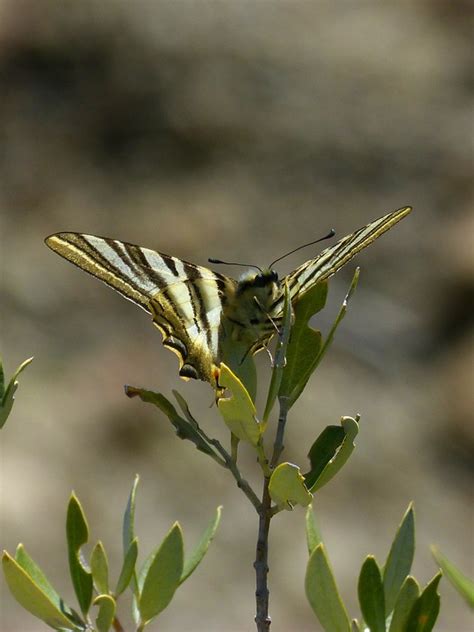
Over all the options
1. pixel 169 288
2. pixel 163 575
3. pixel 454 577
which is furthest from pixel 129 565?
pixel 169 288

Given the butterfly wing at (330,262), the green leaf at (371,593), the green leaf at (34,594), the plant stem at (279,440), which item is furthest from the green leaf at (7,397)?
the butterfly wing at (330,262)

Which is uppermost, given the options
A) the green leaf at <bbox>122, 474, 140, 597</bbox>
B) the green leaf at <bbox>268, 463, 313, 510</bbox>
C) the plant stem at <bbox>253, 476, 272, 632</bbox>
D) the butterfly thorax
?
the butterfly thorax

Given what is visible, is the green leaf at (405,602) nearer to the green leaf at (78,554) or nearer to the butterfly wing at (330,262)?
the green leaf at (78,554)

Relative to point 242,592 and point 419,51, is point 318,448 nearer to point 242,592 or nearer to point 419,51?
point 242,592

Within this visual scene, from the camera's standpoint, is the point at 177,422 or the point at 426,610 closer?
the point at 426,610

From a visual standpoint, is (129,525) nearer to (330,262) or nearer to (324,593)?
(324,593)

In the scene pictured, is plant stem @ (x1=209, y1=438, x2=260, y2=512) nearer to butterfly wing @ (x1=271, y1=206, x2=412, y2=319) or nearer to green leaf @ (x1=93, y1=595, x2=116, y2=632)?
green leaf @ (x1=93, y1=595, x2=116, y2=632)

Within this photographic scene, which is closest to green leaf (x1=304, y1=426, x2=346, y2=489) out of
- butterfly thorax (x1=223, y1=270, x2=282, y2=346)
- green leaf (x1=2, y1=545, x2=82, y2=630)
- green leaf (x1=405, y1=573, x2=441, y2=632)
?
green leaf (x1=405, y1=573, x2=441, y2=632)
